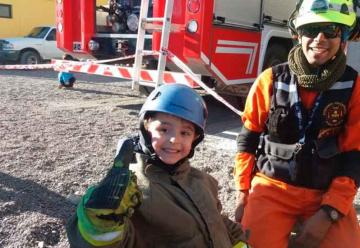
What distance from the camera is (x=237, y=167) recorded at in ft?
9.29

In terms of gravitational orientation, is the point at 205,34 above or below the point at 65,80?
above

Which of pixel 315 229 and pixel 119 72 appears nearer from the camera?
pixel 315 229

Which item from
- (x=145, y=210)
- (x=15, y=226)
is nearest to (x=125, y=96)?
(x=15, y=226)

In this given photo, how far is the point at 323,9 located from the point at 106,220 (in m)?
1.67

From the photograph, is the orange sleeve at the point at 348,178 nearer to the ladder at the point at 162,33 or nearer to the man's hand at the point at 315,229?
the man's hand at the point at 315,229

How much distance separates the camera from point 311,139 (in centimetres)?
262

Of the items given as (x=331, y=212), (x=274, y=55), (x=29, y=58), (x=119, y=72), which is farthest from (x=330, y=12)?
(x=29, y=58)

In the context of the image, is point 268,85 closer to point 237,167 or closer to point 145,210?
point 237,167

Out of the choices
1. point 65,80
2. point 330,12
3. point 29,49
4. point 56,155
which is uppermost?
point 330,12

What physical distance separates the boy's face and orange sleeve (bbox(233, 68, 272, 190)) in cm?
78

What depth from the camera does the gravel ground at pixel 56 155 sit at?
3199 millimetres

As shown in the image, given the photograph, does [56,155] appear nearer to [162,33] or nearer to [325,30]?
[162,33]

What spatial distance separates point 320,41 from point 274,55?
4741mm

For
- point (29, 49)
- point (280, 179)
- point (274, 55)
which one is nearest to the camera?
point (280, 179)
